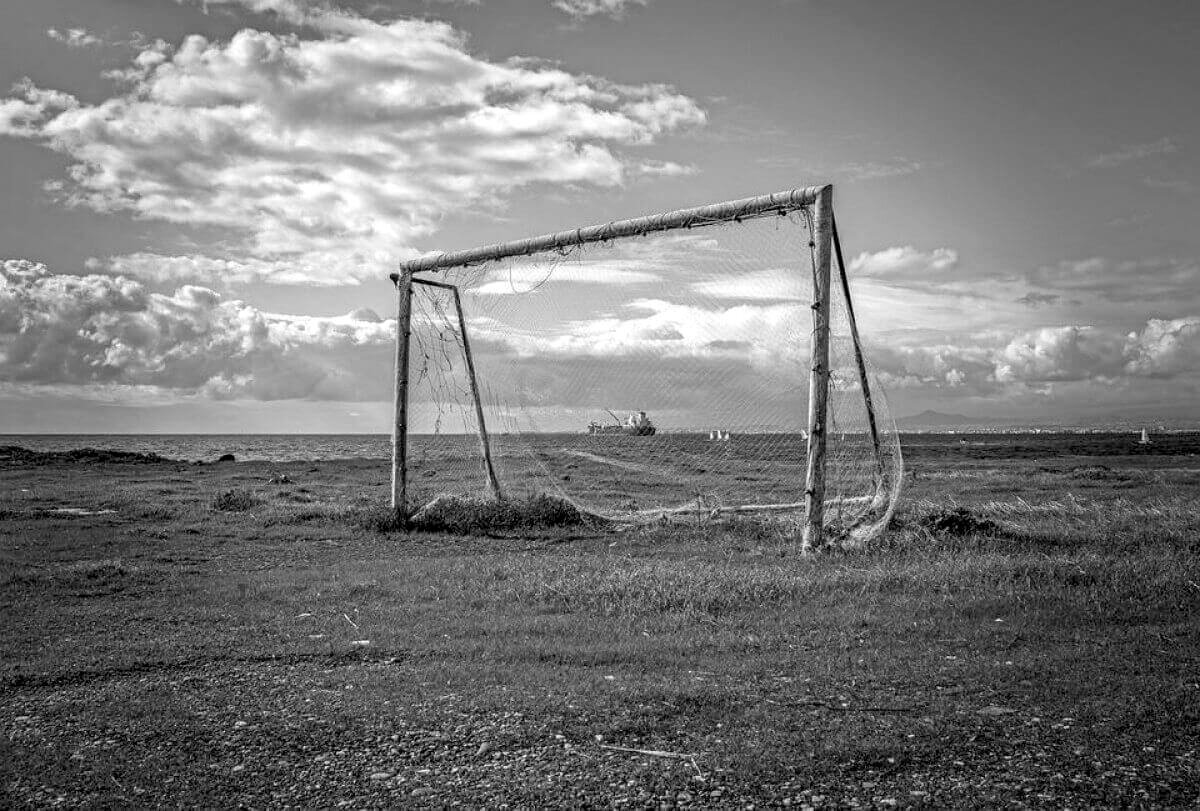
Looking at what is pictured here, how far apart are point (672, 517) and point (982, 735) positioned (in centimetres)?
1134

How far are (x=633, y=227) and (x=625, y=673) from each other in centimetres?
946

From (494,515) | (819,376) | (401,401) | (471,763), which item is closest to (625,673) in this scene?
(471,763)

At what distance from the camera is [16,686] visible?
664 cm

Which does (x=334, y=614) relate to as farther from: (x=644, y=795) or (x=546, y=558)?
(x=644, y=795)

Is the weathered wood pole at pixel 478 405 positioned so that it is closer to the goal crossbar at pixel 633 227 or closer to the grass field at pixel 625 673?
the goal crossbar at pixel 633 227

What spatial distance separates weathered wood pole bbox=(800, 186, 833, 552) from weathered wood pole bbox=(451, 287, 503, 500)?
25.0ft

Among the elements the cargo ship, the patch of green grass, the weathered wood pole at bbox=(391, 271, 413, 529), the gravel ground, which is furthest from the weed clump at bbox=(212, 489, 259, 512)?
the gravel ground

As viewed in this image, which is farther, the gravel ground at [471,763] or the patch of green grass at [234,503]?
the patch of green grass at [234,503]

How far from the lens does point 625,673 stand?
6.73 meters

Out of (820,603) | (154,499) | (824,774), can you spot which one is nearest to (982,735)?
(824,774)

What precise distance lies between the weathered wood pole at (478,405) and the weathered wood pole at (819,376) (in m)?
7.61

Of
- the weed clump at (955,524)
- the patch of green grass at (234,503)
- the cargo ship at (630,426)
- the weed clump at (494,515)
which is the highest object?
the cargo ship at (630,426)

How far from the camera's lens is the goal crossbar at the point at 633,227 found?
12992 mm

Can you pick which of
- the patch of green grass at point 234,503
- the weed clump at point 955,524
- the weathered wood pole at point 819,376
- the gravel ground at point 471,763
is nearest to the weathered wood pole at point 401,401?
the patch of green grass at point 234,503
